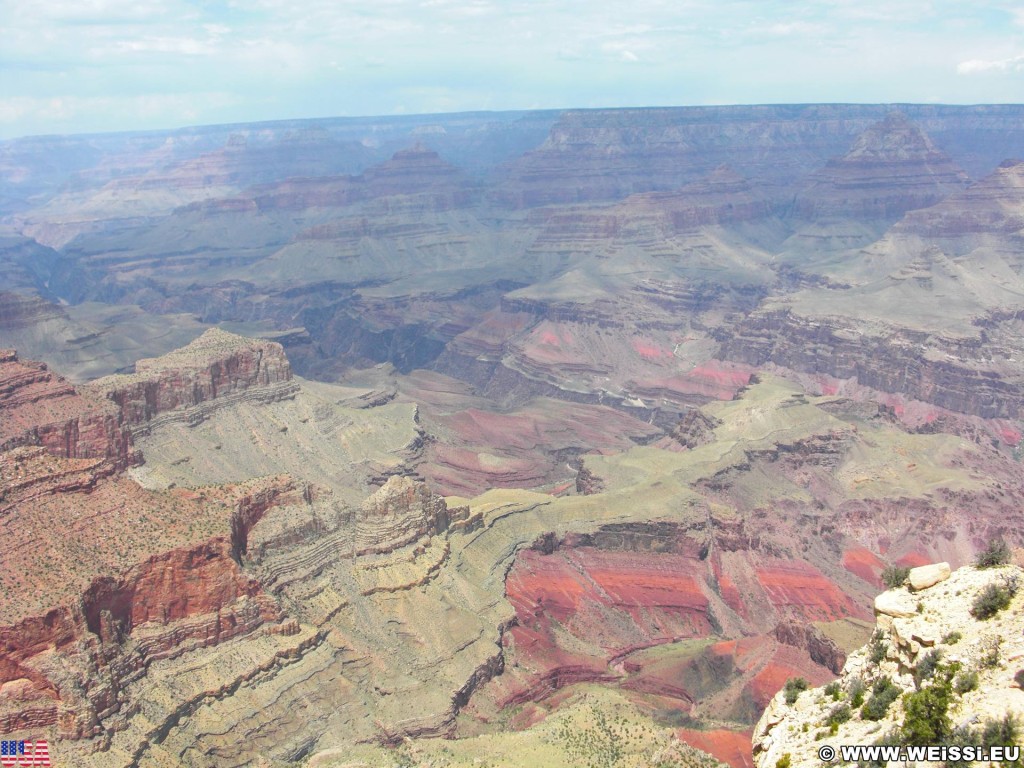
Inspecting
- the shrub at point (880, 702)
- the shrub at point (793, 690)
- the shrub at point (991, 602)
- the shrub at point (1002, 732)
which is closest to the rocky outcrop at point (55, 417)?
the shrub at point (793, 690)

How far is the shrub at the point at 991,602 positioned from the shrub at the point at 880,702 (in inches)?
119

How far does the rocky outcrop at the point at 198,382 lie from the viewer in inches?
3666

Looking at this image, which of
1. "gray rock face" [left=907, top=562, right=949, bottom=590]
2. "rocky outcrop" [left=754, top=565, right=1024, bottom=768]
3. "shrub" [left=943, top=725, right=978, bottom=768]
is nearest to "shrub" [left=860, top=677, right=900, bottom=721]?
"rocky outcrop" [left=754, top=565, right=1024, bottom=768]

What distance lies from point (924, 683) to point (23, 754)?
3950 cm

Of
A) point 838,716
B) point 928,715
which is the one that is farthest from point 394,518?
point 928,715

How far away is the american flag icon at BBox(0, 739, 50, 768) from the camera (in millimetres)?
44938

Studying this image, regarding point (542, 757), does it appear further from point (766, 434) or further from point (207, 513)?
point (766, 434)

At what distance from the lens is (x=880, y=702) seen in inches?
1009

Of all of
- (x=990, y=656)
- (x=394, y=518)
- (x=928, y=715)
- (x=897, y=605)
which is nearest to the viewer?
(x=928, y=715)

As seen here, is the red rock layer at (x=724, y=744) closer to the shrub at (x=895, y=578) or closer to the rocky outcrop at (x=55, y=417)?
the shrub at (x=895, y=578)

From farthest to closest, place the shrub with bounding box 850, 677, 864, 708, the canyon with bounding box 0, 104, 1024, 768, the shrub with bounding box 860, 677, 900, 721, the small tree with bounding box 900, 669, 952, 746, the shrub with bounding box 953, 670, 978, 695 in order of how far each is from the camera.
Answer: the canyon with bounding box 0, 104, 1024, 768 < the shrub with bounding box 850, 677, 864, 708 < the shrub with bounding box 860, 677, 900, 721 < the shrub with bounding box 953, 670, 978, 695 < the small tree with bounding box 900, 669, 952, 746

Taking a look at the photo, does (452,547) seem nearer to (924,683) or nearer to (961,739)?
(924,683)

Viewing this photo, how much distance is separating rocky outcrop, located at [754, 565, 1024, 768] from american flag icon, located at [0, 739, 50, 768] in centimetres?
3344

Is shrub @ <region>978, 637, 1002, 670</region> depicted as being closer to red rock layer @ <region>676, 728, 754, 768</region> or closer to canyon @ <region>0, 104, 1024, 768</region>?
canyon @ <region>0, 104, 1024, 768</region>
